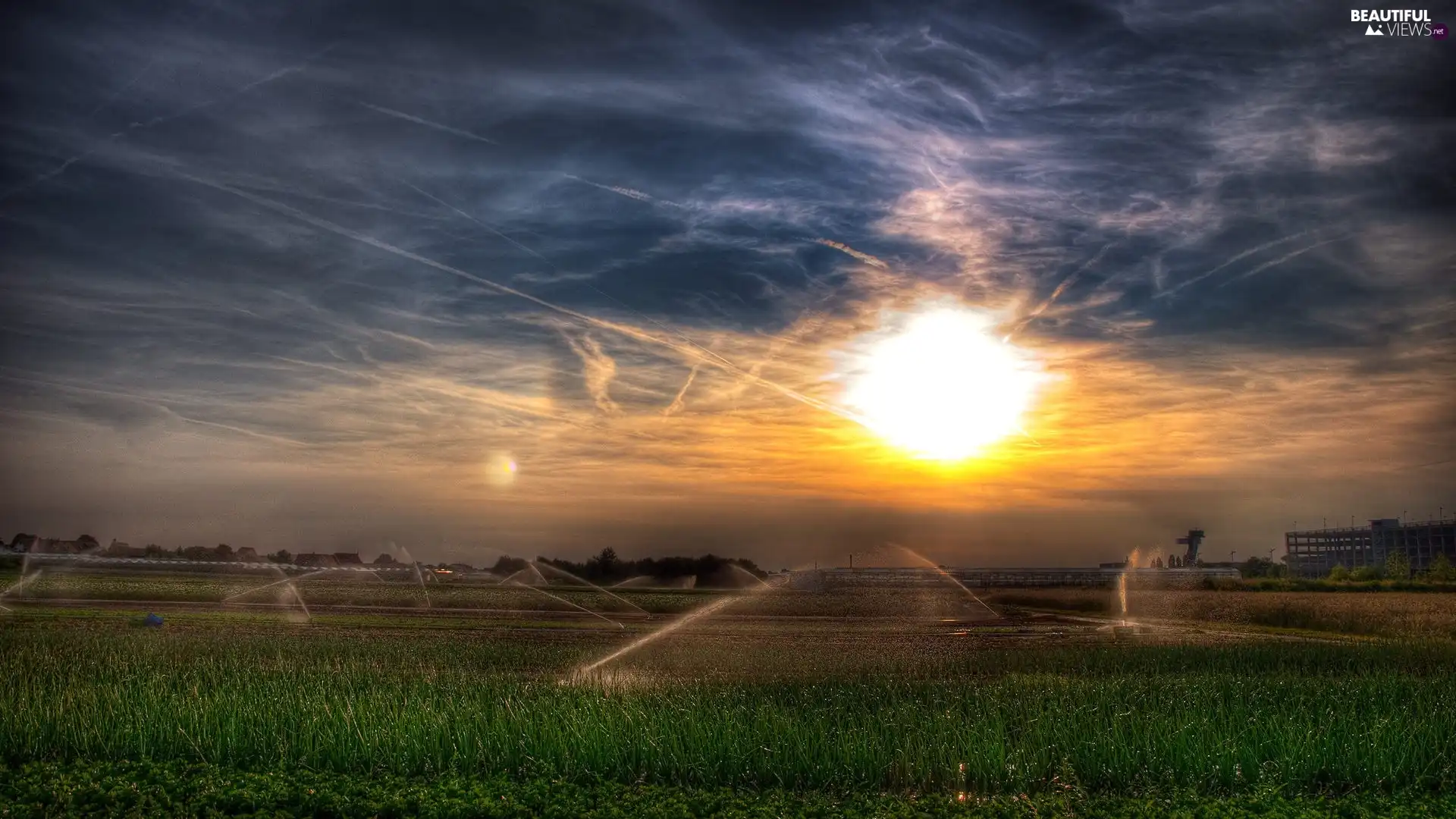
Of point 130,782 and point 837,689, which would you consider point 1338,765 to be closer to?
point 837,689

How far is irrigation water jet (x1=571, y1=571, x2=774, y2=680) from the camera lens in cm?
2771

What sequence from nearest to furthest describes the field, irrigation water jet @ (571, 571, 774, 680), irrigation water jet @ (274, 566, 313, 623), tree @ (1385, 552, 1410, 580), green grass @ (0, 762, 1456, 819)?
green grass @ (0, 762, 1456, 819) → the field → irrigation water jet @ (571, 571, 774, 680) → irrigation water jet @ (274, 566, 313, 623) → tree @ (1385, 552, 1410, 580)

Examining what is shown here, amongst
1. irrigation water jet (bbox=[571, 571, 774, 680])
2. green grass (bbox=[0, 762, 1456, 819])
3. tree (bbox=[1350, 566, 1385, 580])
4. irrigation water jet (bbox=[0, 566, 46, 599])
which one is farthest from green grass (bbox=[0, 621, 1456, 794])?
tree (bbox=[1350, 566, 1385, 580])

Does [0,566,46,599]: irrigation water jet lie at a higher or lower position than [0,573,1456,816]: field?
lower

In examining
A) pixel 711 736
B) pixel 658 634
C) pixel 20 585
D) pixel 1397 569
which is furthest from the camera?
pixel 1397 569

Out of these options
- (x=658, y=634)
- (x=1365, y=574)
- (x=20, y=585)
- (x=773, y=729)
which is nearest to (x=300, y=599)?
(x=20, y=585)

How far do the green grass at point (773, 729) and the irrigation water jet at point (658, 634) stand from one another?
175 inches

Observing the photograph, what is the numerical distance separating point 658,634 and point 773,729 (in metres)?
28.2

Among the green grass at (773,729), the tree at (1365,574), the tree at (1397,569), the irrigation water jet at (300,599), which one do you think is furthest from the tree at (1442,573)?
the green grass at (773,729)

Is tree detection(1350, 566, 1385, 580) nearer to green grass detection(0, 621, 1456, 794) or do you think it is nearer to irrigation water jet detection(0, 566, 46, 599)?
green grass detection(0, 621, 1456, 794)

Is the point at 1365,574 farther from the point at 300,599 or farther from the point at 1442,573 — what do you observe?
the point at 300,599

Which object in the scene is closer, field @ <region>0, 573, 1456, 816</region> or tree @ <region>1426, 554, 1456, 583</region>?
field @ <region>0, 573, 1456, 816</region>

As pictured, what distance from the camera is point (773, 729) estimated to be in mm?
14922

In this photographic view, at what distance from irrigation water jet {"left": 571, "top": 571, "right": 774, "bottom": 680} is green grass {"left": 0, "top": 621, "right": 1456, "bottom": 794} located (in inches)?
175
